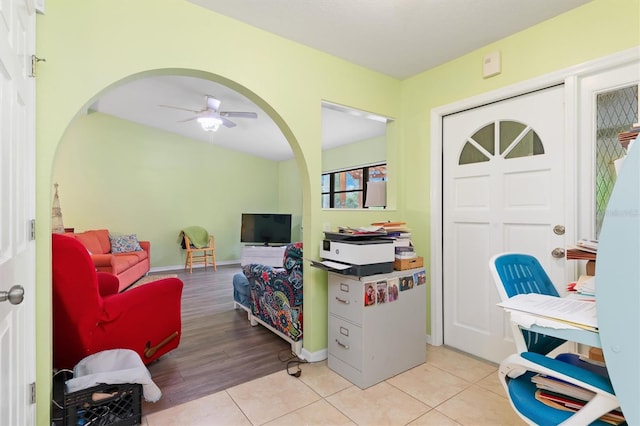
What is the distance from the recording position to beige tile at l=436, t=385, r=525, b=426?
67.6 inches

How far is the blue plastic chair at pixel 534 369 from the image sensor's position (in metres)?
0.82

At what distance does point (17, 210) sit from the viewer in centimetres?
121

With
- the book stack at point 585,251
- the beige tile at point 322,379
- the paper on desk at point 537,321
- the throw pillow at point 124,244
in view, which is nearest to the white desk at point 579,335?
the paper on desk at point 537,321

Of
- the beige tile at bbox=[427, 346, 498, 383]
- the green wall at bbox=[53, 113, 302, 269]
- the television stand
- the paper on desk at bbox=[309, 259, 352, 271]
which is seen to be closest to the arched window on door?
the paper on desk at bbox=[309, 259, 352, 271]

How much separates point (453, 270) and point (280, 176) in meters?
6.00

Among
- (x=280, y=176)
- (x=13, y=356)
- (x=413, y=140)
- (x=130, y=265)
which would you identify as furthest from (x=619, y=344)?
(x=280, y=176)

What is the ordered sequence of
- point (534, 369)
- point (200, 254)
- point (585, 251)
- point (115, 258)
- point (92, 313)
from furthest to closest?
point (200, 254)
point (115, 258)
point (92, 313)
point (585, 251)
point (534, 369)

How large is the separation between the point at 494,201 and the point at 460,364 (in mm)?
1266

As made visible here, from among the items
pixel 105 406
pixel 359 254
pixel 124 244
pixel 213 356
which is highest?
pixel 359 254

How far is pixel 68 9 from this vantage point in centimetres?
159

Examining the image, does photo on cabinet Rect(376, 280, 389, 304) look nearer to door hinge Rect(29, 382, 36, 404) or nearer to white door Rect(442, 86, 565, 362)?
white door Rect(442, 86, 565, 362)

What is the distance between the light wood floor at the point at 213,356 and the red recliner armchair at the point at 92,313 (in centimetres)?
27

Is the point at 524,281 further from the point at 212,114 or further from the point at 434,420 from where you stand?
the point at 212,114

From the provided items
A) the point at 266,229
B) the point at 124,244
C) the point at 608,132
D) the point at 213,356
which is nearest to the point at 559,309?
the point at 608,132
